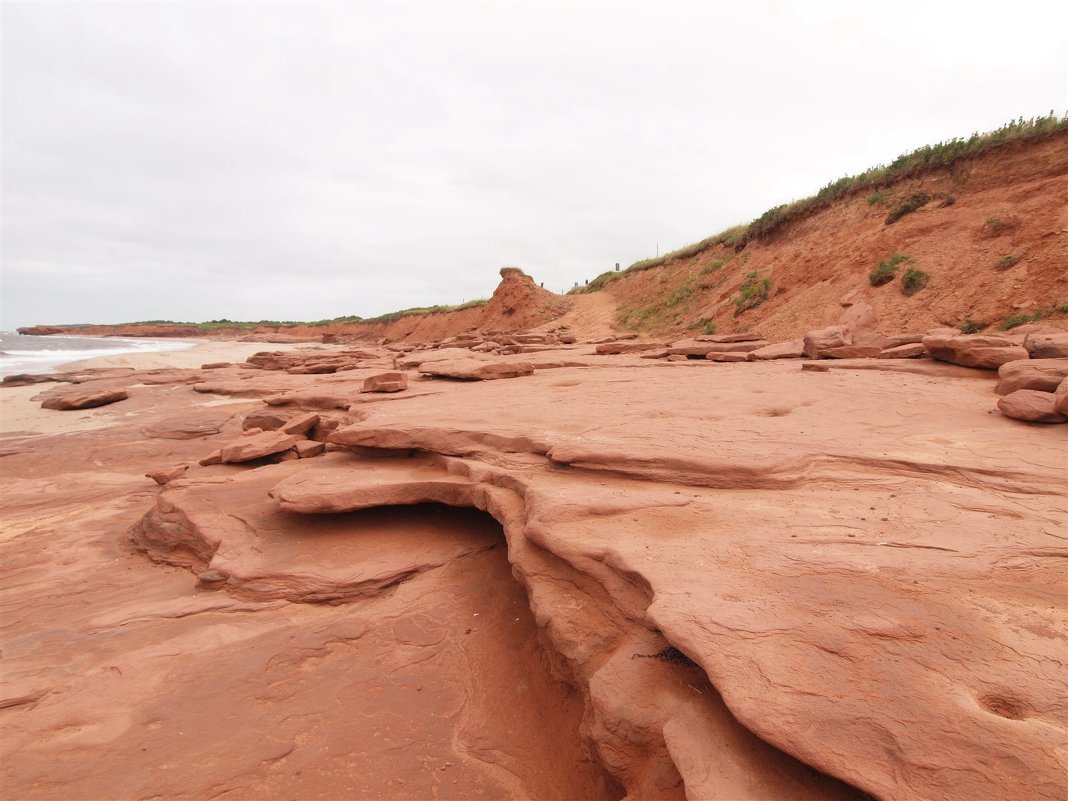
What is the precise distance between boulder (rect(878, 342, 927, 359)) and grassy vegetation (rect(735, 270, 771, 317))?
7892 millimetres

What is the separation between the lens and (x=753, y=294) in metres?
15.4

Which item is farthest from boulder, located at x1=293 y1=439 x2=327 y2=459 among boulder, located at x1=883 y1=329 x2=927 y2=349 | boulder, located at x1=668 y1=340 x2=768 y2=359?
boulder, located at x1=883 y1=329 x2=927 y2=349

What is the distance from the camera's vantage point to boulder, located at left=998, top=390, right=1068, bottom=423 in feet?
12.3

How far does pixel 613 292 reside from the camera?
2584 centimetres

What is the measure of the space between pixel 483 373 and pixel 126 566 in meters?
5.03

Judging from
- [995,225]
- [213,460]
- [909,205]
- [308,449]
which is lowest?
[213,460]

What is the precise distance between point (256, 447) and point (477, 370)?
3558mm

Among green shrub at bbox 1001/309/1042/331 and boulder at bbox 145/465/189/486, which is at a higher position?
green shrub at bbox 1001/309/1042/331

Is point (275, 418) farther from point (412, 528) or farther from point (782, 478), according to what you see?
point (782, 478)

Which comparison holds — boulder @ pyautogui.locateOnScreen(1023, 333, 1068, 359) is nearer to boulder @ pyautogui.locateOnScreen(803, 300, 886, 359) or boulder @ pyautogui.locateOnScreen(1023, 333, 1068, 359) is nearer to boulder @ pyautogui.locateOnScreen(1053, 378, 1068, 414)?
boulder @ pyautogui.locateOnScreen(803, 300, 886, 359)

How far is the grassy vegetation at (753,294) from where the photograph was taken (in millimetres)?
15102

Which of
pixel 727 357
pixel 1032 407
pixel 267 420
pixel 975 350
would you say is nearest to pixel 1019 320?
pixel 975 350

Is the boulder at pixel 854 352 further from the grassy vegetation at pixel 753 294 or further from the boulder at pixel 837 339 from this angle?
the grassy vegetation at pixel 753 294

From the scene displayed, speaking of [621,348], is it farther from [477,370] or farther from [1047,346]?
[1047,346]
